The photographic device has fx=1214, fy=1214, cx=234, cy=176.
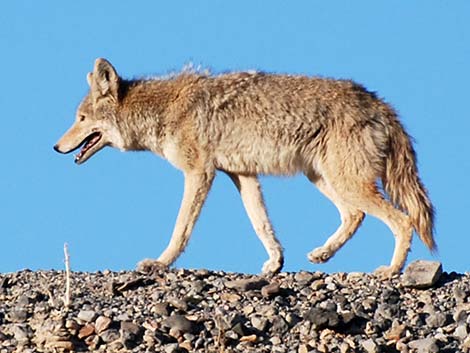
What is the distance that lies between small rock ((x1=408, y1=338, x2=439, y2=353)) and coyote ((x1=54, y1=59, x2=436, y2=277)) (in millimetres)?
2083

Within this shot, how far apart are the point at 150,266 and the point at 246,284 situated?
1537mm

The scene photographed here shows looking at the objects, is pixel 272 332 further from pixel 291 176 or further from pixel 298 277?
pixel 291 176

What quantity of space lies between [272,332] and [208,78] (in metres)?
4.54

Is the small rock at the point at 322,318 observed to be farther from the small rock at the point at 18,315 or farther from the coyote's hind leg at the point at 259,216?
the coyote's hind leg at the point at 259,216

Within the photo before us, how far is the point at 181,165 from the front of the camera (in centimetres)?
1324

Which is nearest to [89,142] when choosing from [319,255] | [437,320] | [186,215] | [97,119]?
[97,119]

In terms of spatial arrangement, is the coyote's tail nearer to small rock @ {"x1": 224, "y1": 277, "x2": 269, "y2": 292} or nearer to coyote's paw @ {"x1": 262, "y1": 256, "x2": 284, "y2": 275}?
coyote's paw @ {"x1": 262, "y1": 256, "x2": 284, "y2": 275}

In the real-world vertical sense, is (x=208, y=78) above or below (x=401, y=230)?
above

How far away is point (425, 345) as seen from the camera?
984 cm

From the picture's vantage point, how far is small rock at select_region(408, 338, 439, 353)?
9766mm

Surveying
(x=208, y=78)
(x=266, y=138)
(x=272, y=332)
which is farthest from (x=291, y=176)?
(x=272, y=332)

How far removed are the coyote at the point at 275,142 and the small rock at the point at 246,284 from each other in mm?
1361

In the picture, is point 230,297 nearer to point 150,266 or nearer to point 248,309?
point 248,309

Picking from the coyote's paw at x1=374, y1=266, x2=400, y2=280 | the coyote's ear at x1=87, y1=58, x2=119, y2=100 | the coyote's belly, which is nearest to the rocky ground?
the coyote's paw at x1=374, y1=266, x2=400, y2=280
